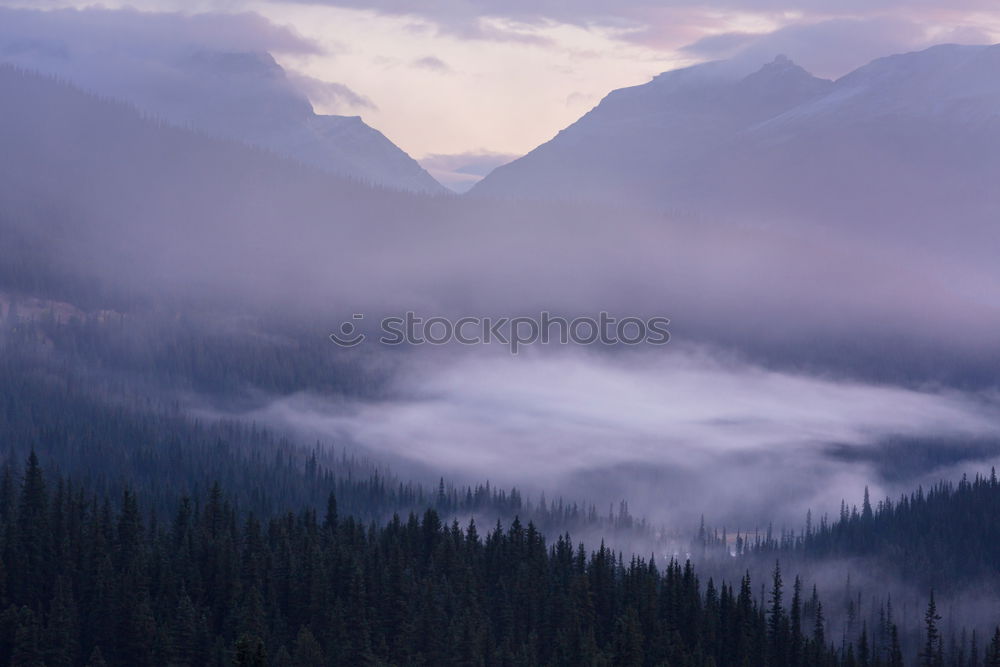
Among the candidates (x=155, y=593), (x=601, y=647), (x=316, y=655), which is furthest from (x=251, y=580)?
(x=601, y=647)

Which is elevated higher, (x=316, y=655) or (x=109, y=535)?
(x=109, y=535)

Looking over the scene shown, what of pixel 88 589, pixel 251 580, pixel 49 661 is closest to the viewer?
pixel 49 661

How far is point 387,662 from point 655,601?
4217 cm

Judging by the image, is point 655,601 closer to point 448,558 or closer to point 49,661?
point 448,558

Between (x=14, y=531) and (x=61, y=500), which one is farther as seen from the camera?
(x=61, y=500)

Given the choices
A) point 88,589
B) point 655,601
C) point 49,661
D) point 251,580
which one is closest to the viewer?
point 49,661

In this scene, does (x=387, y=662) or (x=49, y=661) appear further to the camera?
(x=387, y=662)

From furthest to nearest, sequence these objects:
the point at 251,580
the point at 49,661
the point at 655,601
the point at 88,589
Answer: the point at 655,601
the point at 251,580
the point at 88,589
the point at 49,661

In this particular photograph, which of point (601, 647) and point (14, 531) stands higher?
point (14, 531)

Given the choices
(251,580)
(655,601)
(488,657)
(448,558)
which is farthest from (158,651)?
(655,601)

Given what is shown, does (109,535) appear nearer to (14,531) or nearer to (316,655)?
(14,531)

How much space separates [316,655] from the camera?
156 metres

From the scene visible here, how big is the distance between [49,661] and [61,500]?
38270 millimetres

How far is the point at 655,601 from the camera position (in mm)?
193250
